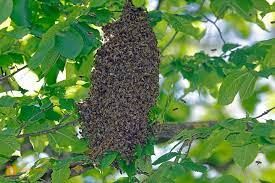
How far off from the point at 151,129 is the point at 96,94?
26cm

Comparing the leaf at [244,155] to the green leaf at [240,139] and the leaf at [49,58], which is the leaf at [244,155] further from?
the leaf at [49,58]

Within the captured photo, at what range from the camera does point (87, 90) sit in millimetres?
3242

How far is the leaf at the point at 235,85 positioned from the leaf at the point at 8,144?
0.84 metres

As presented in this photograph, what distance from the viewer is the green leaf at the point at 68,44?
8.31ft

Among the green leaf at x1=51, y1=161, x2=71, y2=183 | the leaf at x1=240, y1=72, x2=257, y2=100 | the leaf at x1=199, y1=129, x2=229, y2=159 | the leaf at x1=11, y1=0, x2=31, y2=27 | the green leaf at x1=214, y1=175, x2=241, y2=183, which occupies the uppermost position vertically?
→ the leaf at x1=11, y1=0, x2=31, y2=27

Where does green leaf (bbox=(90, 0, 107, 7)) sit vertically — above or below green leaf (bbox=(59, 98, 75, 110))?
above

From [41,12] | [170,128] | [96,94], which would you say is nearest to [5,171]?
[170,128]

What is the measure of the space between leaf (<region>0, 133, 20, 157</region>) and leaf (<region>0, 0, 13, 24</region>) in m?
0.59

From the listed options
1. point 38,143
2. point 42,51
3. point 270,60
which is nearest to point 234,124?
point 270,60

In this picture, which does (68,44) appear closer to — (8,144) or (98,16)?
(98,16)

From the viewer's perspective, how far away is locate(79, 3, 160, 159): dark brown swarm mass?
107 inches

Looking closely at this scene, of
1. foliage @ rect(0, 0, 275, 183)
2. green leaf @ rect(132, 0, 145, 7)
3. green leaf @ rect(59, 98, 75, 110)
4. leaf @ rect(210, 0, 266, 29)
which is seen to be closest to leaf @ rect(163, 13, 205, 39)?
foliage @ rect(0, 0, 275, 183)

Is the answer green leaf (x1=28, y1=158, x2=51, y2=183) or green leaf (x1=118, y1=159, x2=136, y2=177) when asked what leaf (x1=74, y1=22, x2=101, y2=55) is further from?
green leaf (x1=28, y1=158, x2=51, y2=183)

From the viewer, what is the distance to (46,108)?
10.1ft
